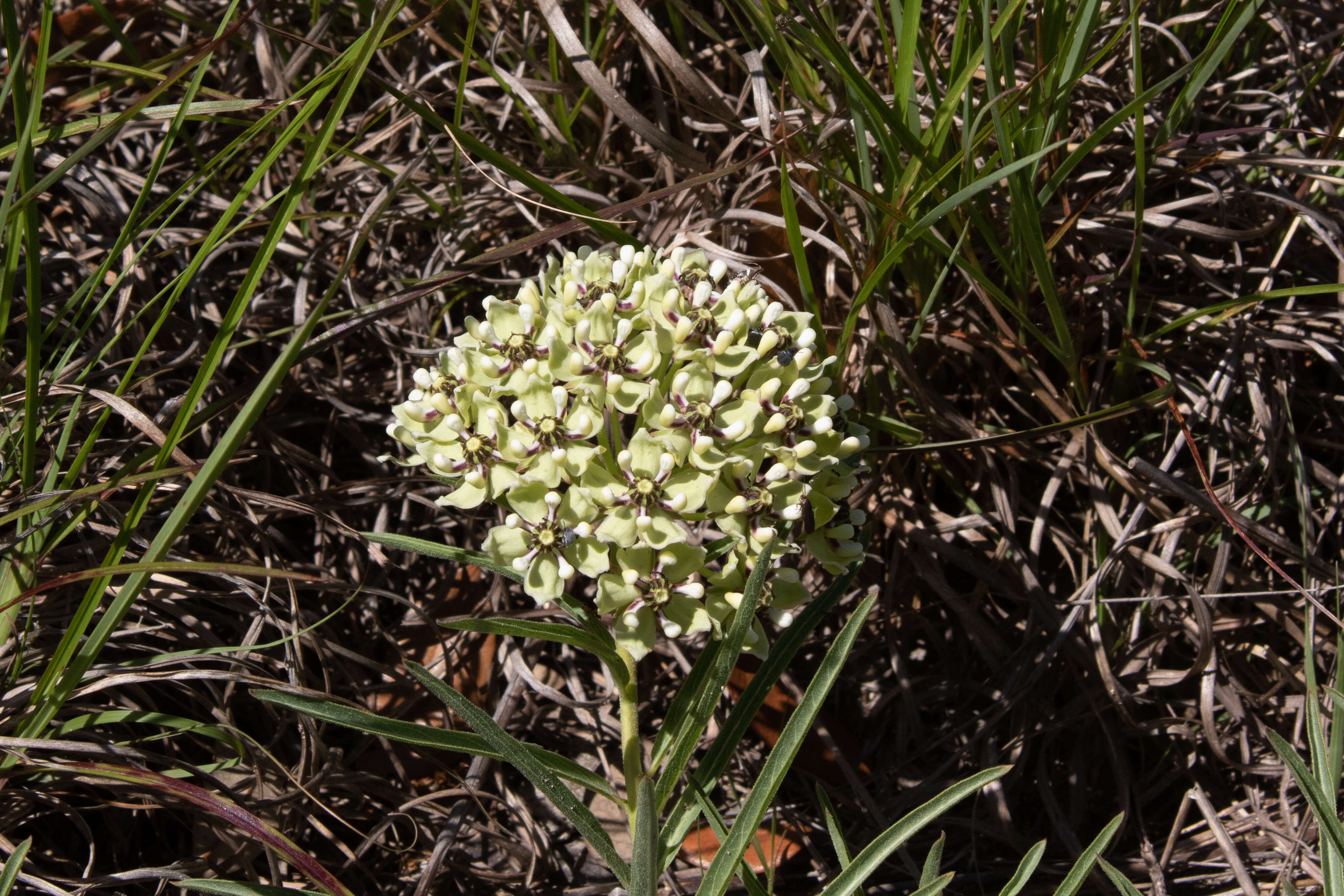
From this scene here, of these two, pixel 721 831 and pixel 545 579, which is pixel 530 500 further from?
pixel 721 831

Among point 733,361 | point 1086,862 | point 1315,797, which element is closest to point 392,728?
point 733,361

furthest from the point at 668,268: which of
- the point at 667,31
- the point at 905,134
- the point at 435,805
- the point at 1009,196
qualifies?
the point at 435,805

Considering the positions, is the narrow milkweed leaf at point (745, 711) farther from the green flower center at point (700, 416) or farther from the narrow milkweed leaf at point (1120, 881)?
the narrow milkweed leaf at point (1120, 881)

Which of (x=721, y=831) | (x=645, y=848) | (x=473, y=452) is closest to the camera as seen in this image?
(x=645, y=848)

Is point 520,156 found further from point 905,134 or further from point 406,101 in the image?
point 905,134

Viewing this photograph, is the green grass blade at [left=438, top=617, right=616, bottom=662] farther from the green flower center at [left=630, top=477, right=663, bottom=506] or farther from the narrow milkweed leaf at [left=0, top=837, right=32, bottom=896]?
the narrow milkweed leaf at [left=0, top=837, right=32, bottom=896]

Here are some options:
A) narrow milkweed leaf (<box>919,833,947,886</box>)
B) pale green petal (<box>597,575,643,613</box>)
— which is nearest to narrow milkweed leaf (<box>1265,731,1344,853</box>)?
narrow milkweed leaf (<box>919,833,947,886</box>)
